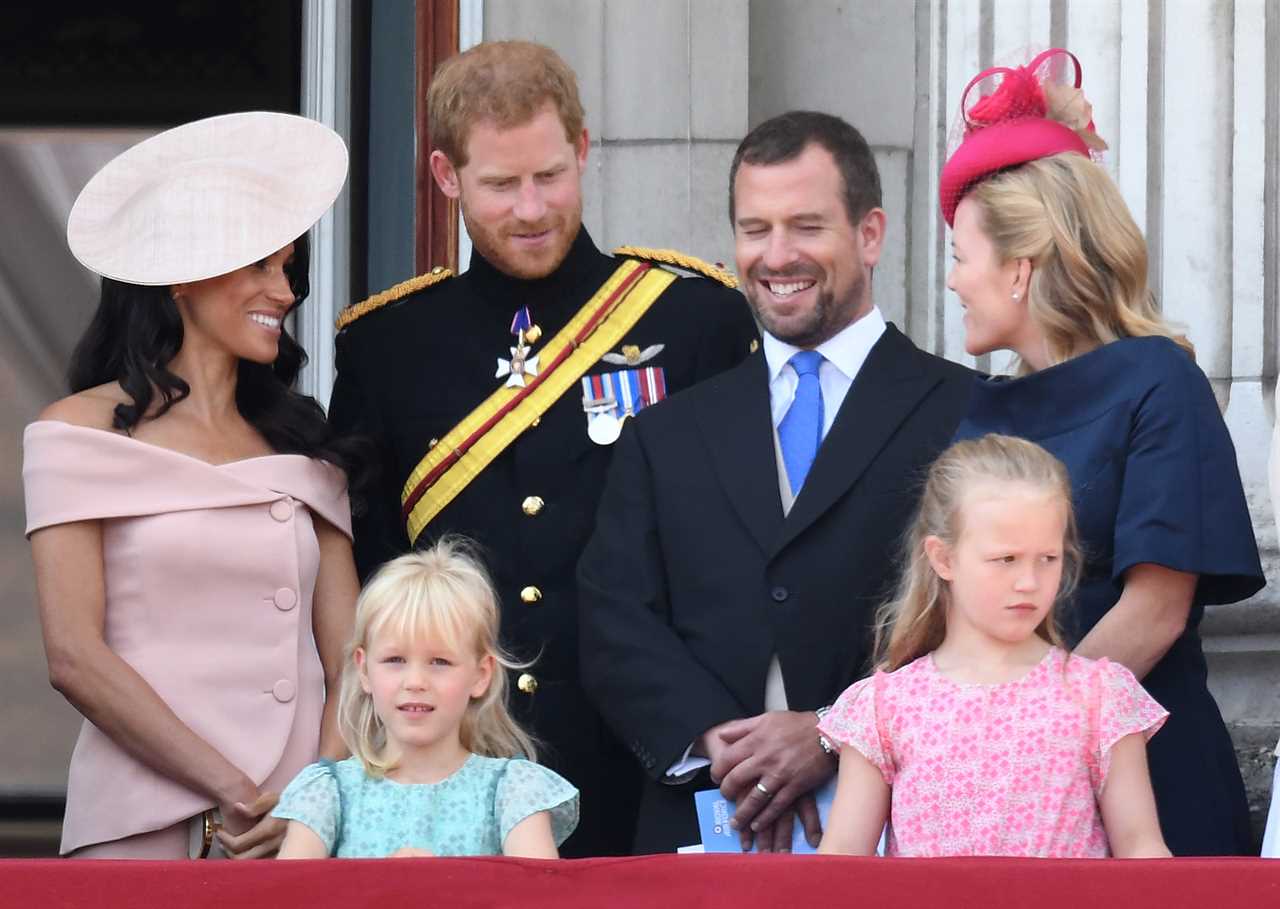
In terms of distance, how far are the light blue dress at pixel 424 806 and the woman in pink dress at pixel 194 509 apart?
0.26m

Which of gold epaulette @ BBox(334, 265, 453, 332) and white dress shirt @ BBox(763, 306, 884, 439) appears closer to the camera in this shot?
white dress shirt @ BBox(763, 306, 884, 439)

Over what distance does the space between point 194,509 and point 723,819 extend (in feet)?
2.80

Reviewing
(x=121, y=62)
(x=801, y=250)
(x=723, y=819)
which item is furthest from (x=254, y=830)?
(x=121, y=62)

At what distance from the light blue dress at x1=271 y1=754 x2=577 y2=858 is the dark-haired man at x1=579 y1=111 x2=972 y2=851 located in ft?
0.88

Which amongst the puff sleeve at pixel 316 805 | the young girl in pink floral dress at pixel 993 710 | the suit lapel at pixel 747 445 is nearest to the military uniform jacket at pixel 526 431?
the suit lapel at pixel 747 445

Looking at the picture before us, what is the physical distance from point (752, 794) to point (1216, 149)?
1.79 meters

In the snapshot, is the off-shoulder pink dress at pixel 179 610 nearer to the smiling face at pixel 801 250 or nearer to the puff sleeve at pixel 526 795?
the puff sleeve at pixel 526 795

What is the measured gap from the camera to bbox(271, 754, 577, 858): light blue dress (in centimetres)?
313

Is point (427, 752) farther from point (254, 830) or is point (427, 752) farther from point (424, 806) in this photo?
point (254, 830)

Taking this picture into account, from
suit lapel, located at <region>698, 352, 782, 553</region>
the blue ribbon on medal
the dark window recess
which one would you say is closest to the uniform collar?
the blue ribbon on medal

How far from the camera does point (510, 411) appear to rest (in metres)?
3.88

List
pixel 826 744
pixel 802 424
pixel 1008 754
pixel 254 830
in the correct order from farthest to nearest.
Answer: pixel 802 424 → pixel 254 830 → pixel 826 744 → pixel 1008 754

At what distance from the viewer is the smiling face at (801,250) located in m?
3.62

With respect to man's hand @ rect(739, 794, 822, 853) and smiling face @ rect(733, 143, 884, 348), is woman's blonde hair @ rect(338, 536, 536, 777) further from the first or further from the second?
smiling face @ rect(733, 143, 884, 348)
